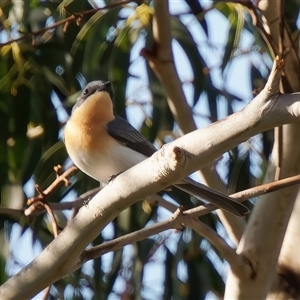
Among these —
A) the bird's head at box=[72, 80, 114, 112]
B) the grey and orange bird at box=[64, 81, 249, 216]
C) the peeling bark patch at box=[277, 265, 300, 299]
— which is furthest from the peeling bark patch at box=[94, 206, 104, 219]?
the bird's head at box=[72, 80, 114, 112]

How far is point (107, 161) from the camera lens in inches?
91.5

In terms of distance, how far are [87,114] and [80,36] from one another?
37 cm

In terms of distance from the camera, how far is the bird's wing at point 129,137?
2.35 m

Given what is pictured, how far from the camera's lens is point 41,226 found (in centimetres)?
283

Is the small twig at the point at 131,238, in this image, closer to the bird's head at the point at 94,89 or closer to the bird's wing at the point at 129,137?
the bird's wing at the point at 129,137

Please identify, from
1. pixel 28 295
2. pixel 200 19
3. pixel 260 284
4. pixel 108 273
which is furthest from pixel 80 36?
pixel 28 295

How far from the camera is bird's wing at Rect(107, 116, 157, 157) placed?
7.70 feet

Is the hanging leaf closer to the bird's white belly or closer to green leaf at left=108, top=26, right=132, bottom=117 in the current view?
green leaf at left=108, top=26, right=132, bottom=117

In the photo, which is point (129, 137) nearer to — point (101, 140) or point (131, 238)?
point (101, 140)

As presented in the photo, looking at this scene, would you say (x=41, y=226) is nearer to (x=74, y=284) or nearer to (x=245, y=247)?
(x=74, y=284)

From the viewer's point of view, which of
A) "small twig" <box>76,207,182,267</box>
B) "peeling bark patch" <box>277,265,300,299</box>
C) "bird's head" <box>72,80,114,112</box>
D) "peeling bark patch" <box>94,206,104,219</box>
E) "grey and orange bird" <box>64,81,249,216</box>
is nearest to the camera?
"peeling bark patch" <box>94,206,104,219</box>

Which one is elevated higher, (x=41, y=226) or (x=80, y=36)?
(x=80, y=36)

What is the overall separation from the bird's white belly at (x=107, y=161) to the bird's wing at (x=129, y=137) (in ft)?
0.07

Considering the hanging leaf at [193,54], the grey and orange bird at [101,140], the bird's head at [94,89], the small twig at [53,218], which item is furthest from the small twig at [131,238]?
the hanging leaf at [193,54]
